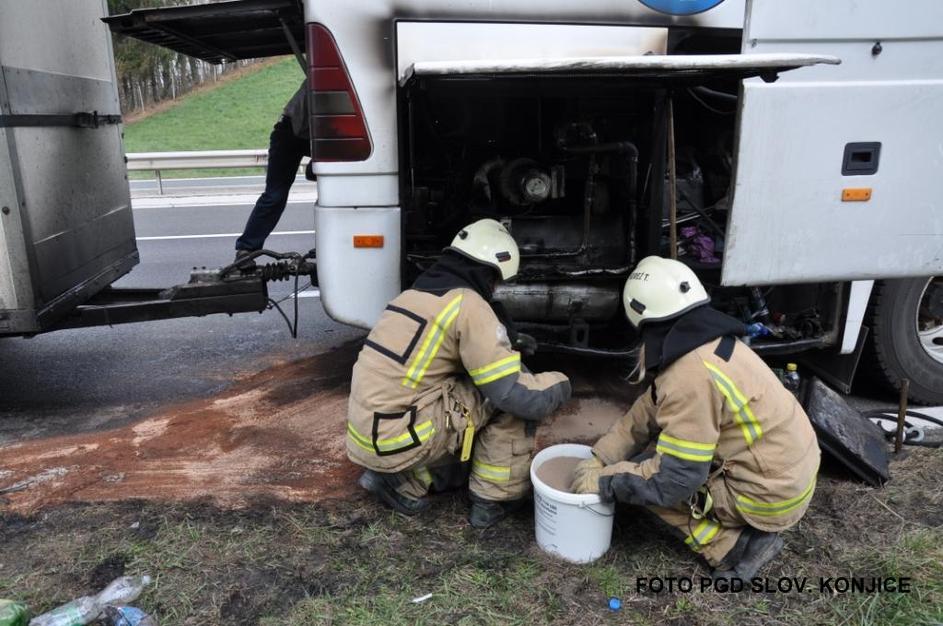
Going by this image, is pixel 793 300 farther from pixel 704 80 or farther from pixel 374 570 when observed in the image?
pixel 374 570

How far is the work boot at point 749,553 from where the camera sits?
2688mm

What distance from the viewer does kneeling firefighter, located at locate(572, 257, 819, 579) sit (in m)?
2.50

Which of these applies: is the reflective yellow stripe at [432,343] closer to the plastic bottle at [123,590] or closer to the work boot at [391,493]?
the work boot at [391,493]

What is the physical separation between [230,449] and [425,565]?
139 centimetres

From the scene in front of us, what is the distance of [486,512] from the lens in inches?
120

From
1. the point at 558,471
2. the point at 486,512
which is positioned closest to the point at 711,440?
the point at 558,471

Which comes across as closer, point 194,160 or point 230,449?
point 230,449

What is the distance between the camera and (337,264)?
3.53m

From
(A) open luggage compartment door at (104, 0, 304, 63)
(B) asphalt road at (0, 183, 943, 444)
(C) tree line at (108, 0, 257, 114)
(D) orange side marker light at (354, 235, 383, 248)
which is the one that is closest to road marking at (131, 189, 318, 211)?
(B) asphalt road at (0, 183, 943, 444)

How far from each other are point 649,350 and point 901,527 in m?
1.37

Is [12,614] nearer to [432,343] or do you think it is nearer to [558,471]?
[432,343]

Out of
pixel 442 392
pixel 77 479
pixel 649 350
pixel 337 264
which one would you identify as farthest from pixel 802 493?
pixel 77 479

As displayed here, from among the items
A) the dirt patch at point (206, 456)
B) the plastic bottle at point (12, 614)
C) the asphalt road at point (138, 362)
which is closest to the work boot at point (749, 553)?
the dirt patch at point (206, 456)

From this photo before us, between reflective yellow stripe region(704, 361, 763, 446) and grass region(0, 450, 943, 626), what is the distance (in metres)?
0.63
